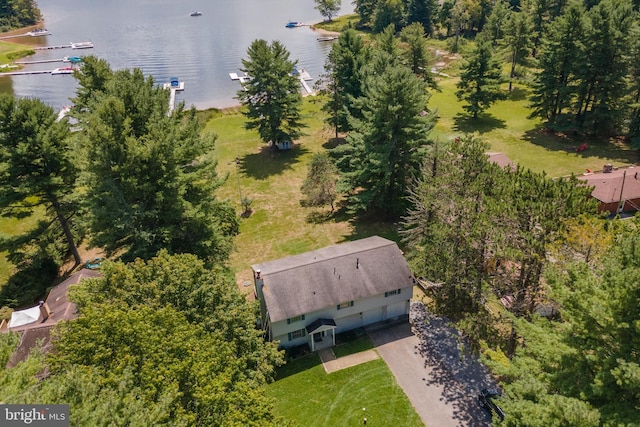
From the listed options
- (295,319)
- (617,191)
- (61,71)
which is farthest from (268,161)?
(61,71)

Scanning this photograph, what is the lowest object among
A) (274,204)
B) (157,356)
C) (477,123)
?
(274,204)

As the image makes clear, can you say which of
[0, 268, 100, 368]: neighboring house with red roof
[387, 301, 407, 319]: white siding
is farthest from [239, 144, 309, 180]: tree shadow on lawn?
[387, 301, 407, 319]: white siding

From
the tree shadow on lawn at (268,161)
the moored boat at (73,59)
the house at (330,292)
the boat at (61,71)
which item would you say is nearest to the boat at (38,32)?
the moored boat at (73,59)

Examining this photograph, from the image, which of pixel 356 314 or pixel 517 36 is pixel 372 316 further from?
pixel 517 36

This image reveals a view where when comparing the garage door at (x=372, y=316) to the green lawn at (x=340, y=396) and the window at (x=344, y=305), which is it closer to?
the window at (x=344, y=305)

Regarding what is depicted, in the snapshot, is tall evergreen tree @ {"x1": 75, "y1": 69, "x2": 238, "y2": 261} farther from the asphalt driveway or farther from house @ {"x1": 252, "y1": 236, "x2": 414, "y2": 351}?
the asphalt driveway

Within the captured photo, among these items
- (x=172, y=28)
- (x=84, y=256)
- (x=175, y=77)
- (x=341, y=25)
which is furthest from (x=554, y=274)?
(x=172, y=28)
